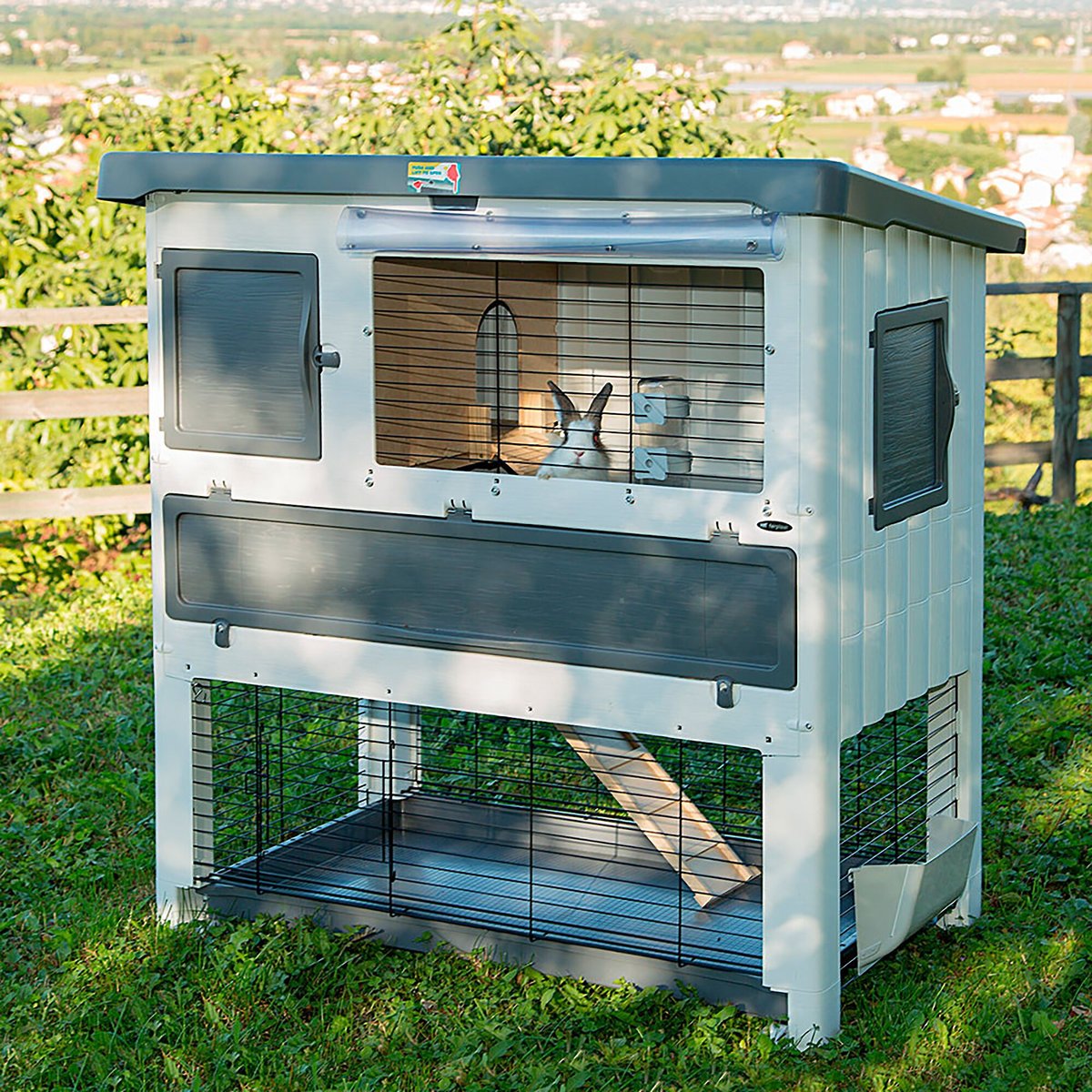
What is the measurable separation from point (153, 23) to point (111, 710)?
103 feet

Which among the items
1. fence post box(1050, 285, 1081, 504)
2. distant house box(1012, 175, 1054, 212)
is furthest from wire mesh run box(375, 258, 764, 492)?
distant house box(1012, 175, 1054, 212)

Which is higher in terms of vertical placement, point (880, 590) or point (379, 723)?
point (880, 590)

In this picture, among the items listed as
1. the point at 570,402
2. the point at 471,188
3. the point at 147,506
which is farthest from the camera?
the point at 147,506

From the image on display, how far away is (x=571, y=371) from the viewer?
447 centimetres

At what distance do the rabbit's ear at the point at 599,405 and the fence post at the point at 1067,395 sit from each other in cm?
594

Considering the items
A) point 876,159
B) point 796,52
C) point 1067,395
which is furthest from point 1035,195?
point 1067,395

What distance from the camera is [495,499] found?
152 inches

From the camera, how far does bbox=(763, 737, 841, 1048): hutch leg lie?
142 inches

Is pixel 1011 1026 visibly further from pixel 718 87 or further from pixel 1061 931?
pixel 718 87

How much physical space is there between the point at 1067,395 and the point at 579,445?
6.24 metres

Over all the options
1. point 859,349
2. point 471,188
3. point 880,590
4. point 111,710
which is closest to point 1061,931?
point 880,590

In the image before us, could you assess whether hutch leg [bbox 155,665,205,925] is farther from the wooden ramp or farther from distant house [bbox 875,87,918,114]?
distant house [bbox 875,87,918,114]

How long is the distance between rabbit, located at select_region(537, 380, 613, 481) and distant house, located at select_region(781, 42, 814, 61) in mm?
35781

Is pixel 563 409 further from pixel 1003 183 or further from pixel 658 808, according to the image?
pixel 1003 183
